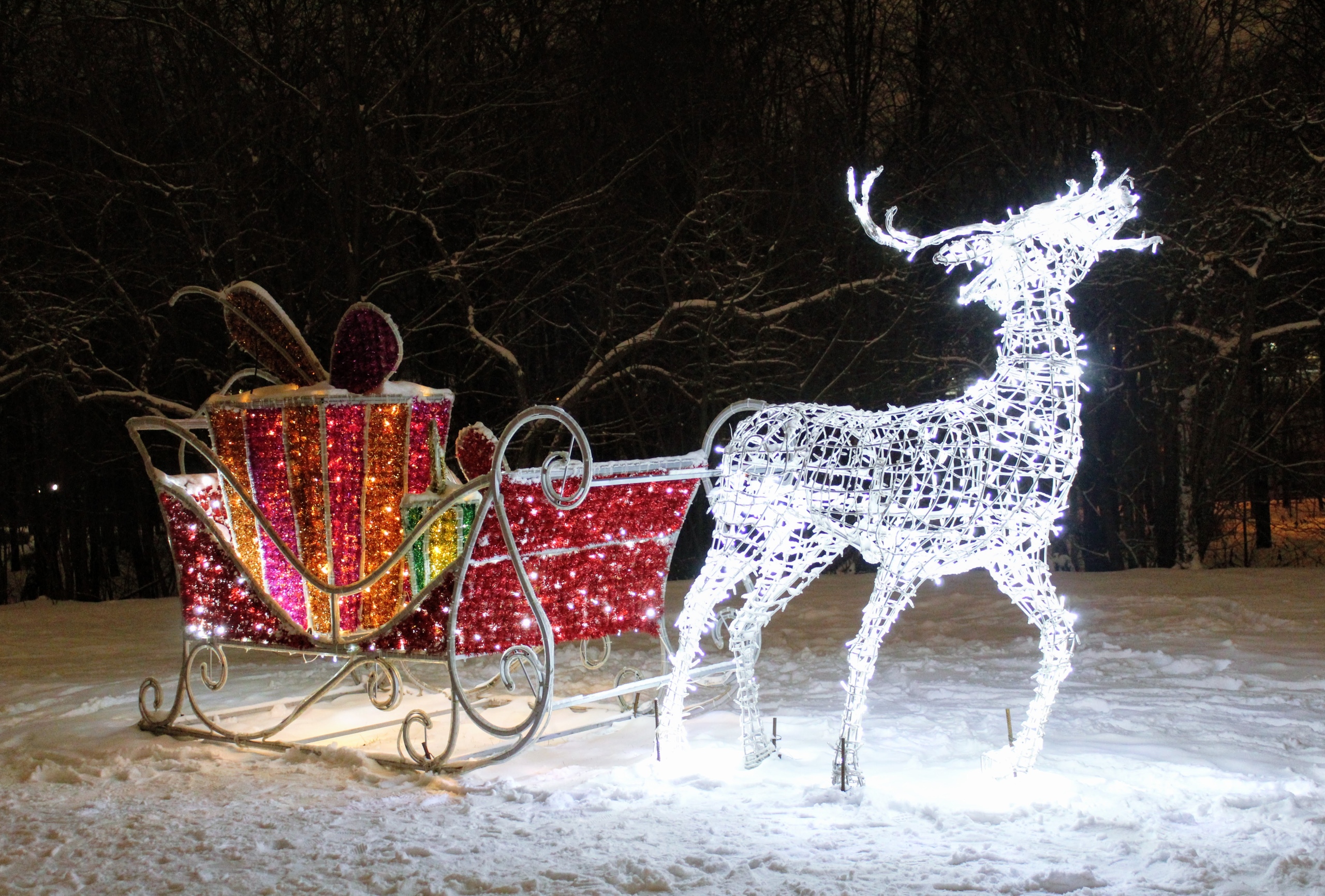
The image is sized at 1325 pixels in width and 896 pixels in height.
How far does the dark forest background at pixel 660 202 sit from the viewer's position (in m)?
10.8

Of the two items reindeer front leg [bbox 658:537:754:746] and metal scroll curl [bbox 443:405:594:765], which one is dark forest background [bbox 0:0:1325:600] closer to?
metal scroll curl [bbox 443:405:594:765]

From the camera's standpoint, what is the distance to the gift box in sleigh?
4.64 meters

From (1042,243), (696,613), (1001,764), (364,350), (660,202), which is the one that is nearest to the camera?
(1042,243)

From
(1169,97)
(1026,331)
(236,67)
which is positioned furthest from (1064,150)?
(1026,331)

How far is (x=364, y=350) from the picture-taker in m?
4.93

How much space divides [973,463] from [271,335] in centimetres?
317

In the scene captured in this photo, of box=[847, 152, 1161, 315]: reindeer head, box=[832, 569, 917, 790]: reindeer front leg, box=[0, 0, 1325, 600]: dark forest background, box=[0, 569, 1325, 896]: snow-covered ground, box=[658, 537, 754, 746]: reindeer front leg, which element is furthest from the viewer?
box=[0, 0, 1325, 600]: dark forest background

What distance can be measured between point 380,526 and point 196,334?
736 cm

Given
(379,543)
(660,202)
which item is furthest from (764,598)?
(660,202)

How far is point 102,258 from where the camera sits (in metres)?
11.1

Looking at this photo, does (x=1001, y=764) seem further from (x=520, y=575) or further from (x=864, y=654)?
(x=520, y=575)

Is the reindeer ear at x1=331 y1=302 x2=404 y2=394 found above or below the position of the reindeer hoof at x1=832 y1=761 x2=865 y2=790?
above

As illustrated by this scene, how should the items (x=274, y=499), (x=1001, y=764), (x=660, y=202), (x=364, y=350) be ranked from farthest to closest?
(x=660, y=202) → (x=274, y=499) → (x=364, y=350) → (x=1001, y=764)

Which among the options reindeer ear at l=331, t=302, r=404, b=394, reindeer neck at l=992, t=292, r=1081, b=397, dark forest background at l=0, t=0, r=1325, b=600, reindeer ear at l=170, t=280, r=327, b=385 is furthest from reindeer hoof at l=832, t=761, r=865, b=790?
dark forest background at l=0, t=0, r=1325, b=600
